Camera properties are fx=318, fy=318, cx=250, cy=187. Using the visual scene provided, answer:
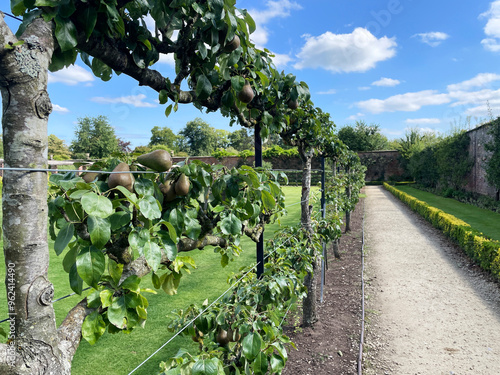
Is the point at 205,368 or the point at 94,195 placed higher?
the point at 94,195

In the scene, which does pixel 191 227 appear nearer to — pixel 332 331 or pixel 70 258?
pixel 70 258

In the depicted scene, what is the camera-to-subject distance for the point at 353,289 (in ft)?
17.5

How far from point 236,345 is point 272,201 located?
1.13 m

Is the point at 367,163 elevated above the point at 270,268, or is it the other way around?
the point at 367,163


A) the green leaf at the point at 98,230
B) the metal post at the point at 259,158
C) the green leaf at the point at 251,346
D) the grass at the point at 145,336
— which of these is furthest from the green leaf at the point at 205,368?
the grass at the point at 145,336

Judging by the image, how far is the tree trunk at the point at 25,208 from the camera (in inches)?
32.9

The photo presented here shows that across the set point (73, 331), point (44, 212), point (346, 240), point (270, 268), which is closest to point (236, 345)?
point (270, 268)

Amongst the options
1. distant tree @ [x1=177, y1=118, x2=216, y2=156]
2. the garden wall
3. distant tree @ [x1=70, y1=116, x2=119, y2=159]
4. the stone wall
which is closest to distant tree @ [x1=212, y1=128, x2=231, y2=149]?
distant tree @ [x1=177, y1=118, x2=216, y2=156]

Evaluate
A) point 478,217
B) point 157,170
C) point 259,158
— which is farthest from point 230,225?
point 478,217

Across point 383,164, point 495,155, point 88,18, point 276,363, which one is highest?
Answer: point 383,164

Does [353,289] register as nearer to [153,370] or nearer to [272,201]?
[153,370]

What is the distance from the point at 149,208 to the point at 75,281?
0.28 m

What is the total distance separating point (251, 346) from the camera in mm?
1791

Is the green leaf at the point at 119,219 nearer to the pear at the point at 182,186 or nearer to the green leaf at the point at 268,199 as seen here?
the pear at the point at 182,186
